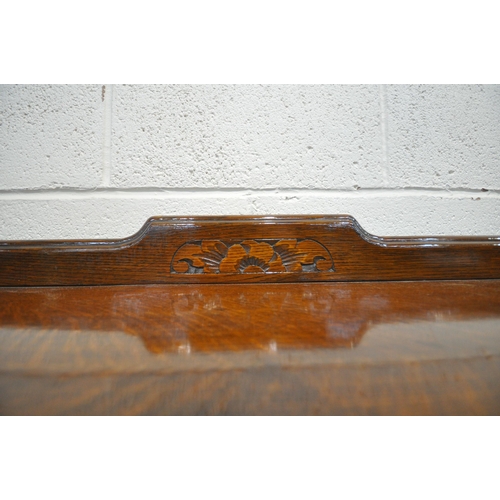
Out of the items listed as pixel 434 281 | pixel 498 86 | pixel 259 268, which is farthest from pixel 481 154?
pixel 259 268

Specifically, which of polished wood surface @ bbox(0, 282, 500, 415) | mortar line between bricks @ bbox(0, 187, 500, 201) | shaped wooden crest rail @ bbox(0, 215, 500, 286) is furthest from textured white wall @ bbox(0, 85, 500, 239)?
polished wood surface @ bbox(0, 282, 500, 415)

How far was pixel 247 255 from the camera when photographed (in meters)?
0.58

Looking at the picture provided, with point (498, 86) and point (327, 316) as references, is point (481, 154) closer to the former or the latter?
point (498, 86)

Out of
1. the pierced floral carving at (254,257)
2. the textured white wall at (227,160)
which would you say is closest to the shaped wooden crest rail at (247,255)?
the pierced floral carving at (254,257)

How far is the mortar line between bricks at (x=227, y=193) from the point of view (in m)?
0.87

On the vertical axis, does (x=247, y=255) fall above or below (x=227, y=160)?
below

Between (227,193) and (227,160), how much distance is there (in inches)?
3.1

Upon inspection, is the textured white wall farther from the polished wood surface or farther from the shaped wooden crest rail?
the polished wood surface

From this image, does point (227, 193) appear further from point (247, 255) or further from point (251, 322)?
point (251, 322)

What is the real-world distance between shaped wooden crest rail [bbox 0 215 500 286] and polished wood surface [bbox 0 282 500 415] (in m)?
0.09

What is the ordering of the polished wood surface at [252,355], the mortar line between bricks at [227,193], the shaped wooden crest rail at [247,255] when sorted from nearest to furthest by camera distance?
1. the polished wood surface at [252,355]
2. the shaped wooden crest rail at [247,255]
3. the mortar line between bricks at [227,193]

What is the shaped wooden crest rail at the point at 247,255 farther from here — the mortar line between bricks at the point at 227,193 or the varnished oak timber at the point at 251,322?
the mortar line between bricks at the point at 227,193

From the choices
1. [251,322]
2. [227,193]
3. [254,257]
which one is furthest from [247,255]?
[227,193]

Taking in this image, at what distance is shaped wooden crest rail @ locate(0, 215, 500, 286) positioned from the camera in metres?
0.56
